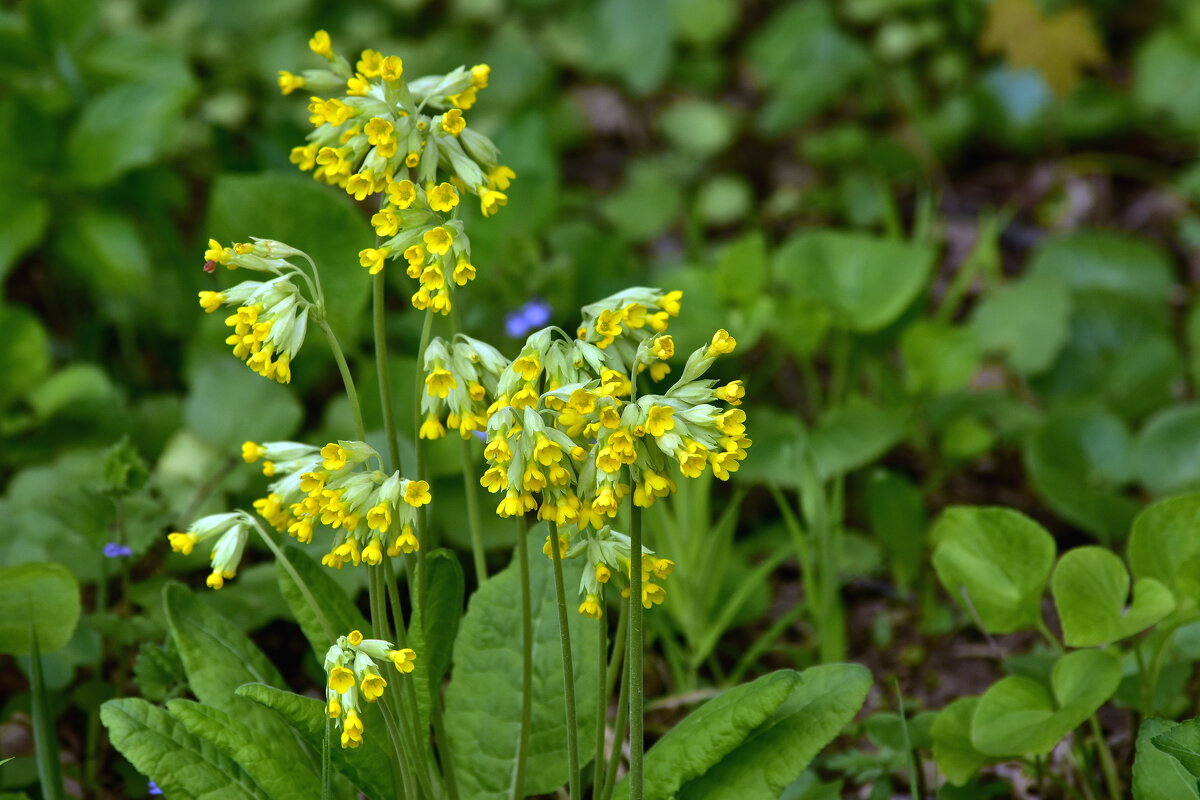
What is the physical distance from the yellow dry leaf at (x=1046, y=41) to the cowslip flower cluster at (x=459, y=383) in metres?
3.23

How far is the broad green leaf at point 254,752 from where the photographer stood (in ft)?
5.35

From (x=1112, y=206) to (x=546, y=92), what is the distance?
218 cm

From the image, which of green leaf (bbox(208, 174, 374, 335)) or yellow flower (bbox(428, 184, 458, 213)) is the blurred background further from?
yellow flower (bbox(428, 184, 458, 213))

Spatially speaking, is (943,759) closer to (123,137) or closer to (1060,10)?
(123,137)

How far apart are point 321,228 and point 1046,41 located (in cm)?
280

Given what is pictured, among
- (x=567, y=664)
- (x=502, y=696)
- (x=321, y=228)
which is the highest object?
(x=321, y=228)

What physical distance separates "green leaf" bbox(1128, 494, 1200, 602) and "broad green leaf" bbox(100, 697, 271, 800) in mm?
1512

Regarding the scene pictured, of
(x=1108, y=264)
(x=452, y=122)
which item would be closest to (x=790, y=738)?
(x=452, y=122)

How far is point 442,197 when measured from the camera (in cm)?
148

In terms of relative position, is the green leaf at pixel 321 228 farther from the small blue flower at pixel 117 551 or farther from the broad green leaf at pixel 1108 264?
the broad green leaf at pixel 1108 264

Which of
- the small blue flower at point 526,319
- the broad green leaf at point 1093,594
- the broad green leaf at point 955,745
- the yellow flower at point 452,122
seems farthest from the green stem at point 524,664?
the small blue flower at point 526,319

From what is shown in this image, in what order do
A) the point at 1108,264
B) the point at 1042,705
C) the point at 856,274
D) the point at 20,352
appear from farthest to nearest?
the point at 1108,264 < the point at 856,274 < the point at 20,352 < the point at 1042,705

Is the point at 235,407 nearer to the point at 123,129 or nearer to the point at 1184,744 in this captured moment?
the point at 123,129

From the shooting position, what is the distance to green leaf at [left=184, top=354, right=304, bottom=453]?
2654mm
